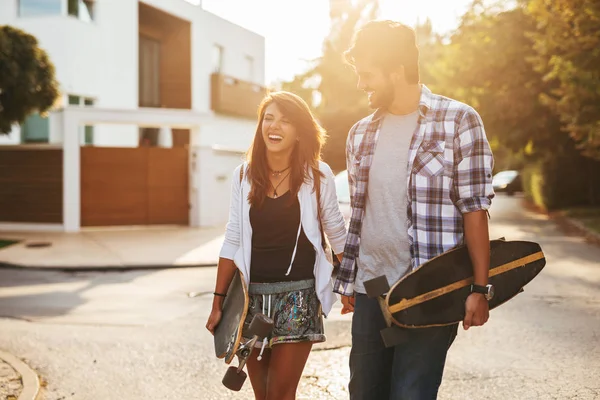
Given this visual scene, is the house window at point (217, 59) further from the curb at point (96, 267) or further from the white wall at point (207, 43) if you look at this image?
the curb at point (96, 267)


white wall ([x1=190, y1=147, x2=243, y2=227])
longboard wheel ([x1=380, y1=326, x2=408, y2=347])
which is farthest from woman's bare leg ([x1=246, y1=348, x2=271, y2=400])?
white wall ([x1=190, y1=147, x2=243, y2=227])

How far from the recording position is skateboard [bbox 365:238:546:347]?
274cm

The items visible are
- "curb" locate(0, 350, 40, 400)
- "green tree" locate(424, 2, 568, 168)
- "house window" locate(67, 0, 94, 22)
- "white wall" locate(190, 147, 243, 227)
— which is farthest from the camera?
"green tree" locate(424, 2, 568, 168)

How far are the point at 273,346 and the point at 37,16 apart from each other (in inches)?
805

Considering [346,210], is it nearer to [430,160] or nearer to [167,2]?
[430,160]

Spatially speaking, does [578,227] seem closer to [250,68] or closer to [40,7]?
[40,7]

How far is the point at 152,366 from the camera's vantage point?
19.5 ft

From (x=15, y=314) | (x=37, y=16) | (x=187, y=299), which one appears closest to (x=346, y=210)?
(x=187, y=299)

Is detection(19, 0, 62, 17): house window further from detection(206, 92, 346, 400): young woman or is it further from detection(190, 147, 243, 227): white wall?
detection(206, 92, 346, 400): young woman

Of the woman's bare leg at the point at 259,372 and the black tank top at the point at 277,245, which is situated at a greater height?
the black tank top at the point at 277,245

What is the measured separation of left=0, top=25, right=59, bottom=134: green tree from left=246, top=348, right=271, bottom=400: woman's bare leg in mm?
13469

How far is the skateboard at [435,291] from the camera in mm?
2742

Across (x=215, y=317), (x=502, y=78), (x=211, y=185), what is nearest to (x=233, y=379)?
(x=215, y=317)

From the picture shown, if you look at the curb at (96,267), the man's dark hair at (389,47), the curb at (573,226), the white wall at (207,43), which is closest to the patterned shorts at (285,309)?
the man's dark hair at (389,47)
